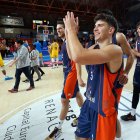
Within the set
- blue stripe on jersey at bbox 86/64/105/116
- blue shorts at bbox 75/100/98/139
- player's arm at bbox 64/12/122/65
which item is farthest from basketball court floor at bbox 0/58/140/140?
player's arm at bbox 64/12/122/65

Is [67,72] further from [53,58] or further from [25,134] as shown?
[53,58]

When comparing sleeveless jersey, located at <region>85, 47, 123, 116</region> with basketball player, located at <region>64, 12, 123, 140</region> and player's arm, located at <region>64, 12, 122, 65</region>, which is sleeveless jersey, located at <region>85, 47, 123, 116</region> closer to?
basketball player, located at <region>64, 12, 123, 140</region>

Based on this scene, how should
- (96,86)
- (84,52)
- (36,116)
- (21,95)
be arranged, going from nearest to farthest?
(84,52) < (96,86) < (36,116) < (21,95)

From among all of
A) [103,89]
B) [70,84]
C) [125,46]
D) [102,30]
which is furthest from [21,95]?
[102,30]

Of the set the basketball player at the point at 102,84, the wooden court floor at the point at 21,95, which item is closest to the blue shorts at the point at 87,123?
the basketball player at the point at 102,84

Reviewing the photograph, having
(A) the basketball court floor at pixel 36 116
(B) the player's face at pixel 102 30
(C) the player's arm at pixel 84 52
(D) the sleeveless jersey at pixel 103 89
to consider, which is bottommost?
(A) the basketball court floor at pixel 36 116

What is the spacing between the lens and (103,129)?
5.90ft

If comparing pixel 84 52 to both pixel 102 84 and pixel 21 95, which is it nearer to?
pixel 102 84

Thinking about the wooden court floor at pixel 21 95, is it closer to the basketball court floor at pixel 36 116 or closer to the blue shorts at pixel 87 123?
the basketball court floor at pixel 36 116

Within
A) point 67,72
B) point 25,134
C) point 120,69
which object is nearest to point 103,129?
point 120,69

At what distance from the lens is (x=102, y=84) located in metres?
1.74

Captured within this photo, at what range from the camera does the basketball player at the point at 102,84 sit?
1.54m

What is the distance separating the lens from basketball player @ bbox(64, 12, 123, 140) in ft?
5.06

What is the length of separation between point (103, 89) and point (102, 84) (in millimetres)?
48
